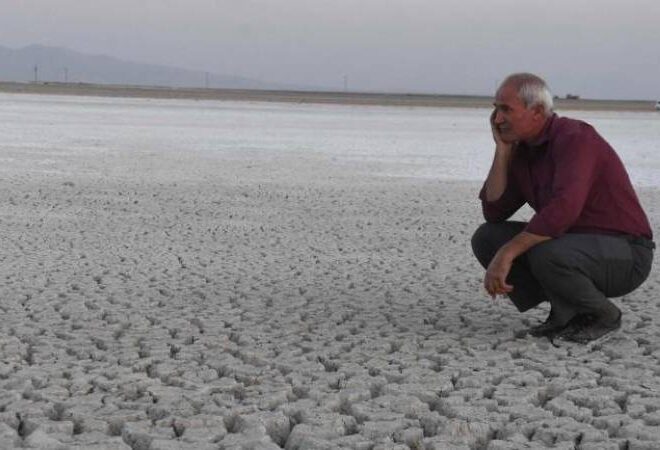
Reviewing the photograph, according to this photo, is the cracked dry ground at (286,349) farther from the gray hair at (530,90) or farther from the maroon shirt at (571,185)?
the gray hair at (530,90)

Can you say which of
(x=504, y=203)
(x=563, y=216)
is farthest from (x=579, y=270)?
(x=504, y=203)

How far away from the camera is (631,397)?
429 centimetres

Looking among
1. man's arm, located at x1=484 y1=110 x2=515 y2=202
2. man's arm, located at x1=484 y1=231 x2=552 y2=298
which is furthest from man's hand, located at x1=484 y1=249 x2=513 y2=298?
man's arm, located at x1=484 y1=110 x2=515 y2=202

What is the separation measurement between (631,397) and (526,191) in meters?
1.18

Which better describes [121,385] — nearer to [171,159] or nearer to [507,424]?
[507,424]

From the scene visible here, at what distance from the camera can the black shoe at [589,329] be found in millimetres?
5051

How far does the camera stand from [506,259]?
467cm

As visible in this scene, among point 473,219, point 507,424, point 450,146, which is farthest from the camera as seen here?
point 450,146

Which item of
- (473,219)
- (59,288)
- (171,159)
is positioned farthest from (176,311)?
(171,159)

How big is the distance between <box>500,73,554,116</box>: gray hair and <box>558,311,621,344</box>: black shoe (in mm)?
1032

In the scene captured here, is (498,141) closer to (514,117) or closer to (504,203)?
(514,117)

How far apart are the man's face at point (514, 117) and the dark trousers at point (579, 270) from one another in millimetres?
508

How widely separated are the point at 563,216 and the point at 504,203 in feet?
1.89

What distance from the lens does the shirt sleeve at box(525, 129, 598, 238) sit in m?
4.60
